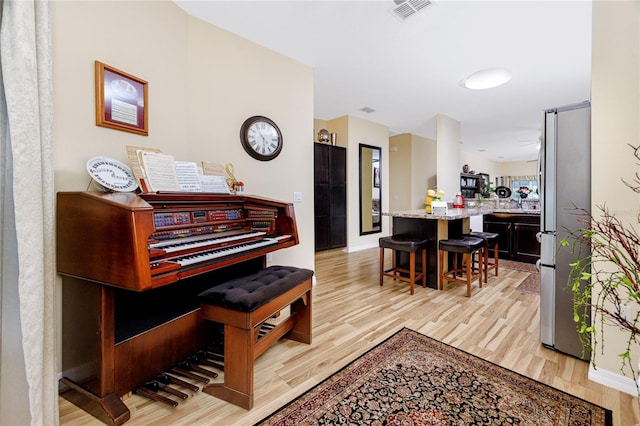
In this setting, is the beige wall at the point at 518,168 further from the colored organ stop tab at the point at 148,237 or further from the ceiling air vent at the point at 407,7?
the colored organ stop tab at the point at 148,237

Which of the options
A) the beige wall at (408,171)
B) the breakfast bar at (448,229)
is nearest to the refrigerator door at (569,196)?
the breakfast bar at (448,229)

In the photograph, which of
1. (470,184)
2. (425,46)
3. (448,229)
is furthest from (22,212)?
(470,184)

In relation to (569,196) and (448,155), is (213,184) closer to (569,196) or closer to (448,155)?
(569,196)

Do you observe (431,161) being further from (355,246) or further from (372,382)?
(372,382)

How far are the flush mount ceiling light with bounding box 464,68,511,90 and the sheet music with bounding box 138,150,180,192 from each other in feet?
12.9

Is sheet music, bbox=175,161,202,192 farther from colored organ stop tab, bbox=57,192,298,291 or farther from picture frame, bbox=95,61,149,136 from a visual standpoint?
picture frame, bbox=95,61,149,136

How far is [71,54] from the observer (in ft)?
5.48

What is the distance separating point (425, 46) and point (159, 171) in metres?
2.95

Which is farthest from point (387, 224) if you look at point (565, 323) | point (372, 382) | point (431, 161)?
point (372, 382)

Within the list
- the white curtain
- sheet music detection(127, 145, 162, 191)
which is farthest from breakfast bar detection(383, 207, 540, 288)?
the white curtain

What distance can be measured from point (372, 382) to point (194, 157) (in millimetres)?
2201

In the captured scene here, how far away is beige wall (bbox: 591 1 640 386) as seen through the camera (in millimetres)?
1494

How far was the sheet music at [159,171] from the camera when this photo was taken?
1.71 metres

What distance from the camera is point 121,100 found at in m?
1.92
